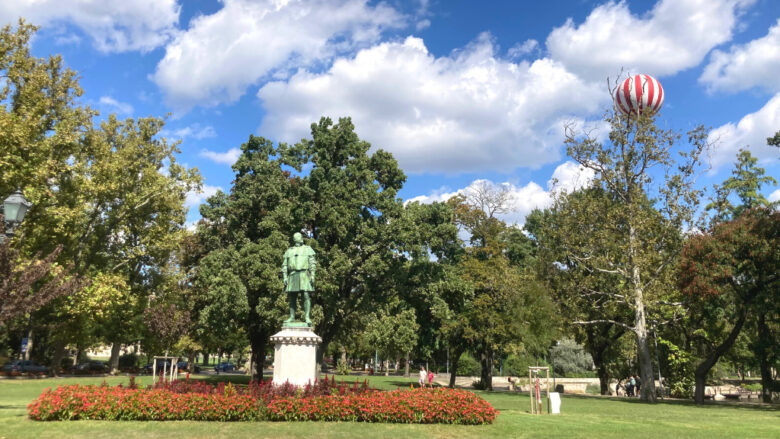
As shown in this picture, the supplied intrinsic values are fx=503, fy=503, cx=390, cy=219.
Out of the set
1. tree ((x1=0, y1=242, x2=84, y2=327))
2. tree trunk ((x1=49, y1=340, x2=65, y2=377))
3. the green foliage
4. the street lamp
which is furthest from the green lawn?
tree trunk ((x1=49, y1=340, x2=65, y2=377))

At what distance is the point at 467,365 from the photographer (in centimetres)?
6044

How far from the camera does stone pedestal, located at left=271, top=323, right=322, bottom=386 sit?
632 inches

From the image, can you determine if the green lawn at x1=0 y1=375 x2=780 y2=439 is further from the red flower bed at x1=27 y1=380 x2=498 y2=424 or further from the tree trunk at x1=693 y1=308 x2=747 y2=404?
the tree trunk at x1=693 y1=308 x2=747 y2=404

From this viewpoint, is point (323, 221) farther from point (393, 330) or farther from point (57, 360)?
point (57, 360)

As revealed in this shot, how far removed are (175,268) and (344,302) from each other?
25.2 m

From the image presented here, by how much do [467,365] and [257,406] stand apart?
49.8 m

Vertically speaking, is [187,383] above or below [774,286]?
below

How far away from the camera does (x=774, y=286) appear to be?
80.1 feet

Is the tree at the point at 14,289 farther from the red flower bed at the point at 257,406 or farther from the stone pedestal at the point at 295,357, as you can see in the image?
the stone pedestal at the point at 295,357

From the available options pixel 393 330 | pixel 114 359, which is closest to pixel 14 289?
pixel 393 330

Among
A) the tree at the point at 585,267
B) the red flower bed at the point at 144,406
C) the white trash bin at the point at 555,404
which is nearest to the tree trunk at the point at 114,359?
the red flower bed at the point at 144,406

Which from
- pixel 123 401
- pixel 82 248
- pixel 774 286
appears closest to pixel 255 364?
pixel 82 248

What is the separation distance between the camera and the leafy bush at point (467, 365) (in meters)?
60.3

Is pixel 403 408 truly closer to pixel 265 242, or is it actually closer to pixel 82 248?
pixel 265 242
